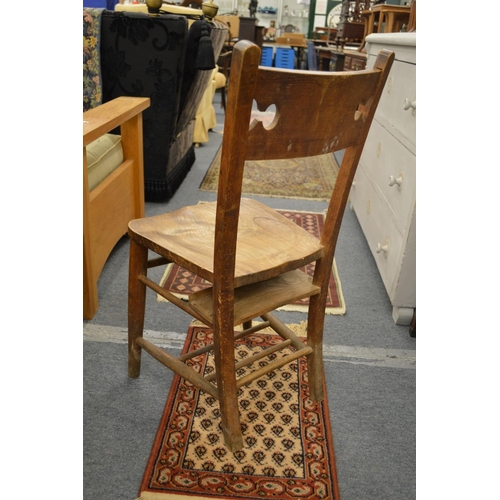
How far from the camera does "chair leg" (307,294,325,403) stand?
4.30ft

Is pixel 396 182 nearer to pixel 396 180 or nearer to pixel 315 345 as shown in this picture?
pixel 396 180

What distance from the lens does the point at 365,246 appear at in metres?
2.51

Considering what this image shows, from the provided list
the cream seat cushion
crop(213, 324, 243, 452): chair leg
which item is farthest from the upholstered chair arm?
crop(213, 324, 243, 452): chair leg

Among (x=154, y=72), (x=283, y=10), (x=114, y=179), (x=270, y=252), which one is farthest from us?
(x=283, y=10)

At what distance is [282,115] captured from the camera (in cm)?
88

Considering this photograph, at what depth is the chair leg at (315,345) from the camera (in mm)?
1310

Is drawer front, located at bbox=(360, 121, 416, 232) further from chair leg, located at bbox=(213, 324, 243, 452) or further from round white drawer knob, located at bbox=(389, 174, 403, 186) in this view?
chair leg, located at bbox=(213, 324, 243, 452)

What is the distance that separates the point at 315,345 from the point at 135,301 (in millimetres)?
527

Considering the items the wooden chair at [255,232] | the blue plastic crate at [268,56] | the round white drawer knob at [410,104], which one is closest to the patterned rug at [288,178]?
the round white drawer knob at [410,104]

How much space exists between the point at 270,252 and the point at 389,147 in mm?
1154

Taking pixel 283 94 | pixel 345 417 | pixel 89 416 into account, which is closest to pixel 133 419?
pixel 89 416

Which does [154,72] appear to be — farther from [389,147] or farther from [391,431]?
[391,431]

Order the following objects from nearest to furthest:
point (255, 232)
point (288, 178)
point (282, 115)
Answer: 1. point (282, 115)
2. point (255, 232)
3. point (288, 178)

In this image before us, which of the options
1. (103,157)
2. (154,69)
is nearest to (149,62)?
(154,69)
